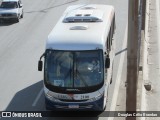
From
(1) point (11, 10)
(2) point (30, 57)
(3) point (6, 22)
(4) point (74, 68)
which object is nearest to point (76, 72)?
(4) point (74, 68)

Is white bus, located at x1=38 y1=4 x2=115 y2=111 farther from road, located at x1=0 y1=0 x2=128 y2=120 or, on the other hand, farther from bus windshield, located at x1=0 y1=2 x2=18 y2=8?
bus windshield, located at x1=0 y1=2 x2=18 y2=8

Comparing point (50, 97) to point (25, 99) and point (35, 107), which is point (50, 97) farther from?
point (25, 99)

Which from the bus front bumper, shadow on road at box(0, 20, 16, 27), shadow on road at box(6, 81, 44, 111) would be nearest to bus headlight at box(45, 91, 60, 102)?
the bus front bumper

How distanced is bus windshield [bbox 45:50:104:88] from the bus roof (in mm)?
247

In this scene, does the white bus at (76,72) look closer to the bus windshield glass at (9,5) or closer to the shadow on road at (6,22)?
the shadow on road at (6,22)

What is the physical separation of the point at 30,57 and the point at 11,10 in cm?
977

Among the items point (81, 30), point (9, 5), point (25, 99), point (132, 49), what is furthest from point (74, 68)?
point (9, 5)

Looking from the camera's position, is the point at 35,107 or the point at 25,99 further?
the point at 25,99

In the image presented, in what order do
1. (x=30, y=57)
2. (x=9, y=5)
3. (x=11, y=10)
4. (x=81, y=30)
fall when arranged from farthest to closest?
(x=9, y=5), (x=11, y=10), (x=30, y=57), (x=81, y=30)

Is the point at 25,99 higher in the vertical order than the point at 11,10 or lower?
lower

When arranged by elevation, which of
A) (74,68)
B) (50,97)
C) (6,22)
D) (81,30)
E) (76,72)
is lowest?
(6,22)

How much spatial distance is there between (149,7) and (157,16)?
3301mm

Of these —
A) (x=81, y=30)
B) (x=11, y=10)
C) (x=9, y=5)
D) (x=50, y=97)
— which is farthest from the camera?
(x=9, y=5)

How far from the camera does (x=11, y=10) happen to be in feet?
105
